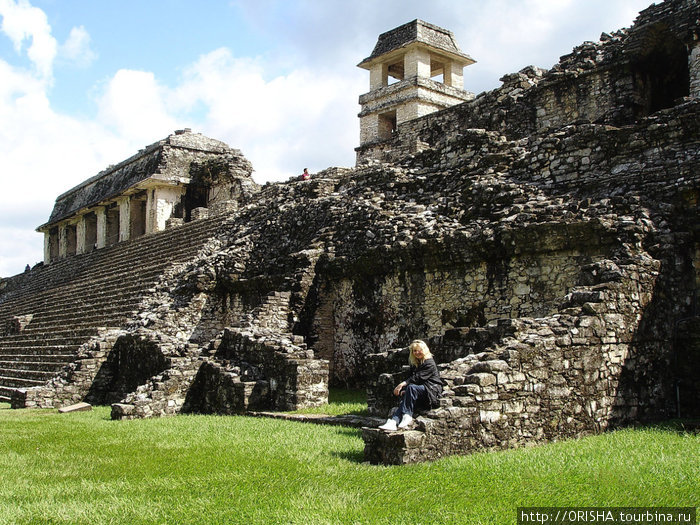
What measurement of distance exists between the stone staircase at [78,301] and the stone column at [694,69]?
14.8 m

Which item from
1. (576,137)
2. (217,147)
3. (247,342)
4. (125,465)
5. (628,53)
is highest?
(217,147)

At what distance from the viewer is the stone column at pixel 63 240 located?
39.2 meters

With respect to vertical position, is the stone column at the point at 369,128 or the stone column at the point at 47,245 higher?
the stone column at the point at 369,128

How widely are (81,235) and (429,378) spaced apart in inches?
1324

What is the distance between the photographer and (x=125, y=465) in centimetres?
744

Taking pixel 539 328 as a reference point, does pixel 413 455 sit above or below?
Answer: below

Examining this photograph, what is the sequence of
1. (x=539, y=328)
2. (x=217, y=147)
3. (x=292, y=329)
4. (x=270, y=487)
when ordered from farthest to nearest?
(x=217, y=147), (x=292, y=329), (x=539, y=328), (x=270, y=487)

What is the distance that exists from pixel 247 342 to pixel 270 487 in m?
7.28

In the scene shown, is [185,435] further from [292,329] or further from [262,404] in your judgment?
[292,329]

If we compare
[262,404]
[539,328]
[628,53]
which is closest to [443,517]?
[539,328]

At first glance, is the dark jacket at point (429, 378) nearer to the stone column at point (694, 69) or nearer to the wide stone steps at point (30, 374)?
the stone column at point (694, 69)

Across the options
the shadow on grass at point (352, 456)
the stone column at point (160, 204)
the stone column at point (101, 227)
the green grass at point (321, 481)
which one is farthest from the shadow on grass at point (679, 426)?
the stone column at point (101, 227)

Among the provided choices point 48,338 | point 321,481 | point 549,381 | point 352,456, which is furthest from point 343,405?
point 48,338

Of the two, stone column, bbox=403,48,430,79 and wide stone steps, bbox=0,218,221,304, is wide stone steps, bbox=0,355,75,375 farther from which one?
stone column, bbox=403,48,430,79
